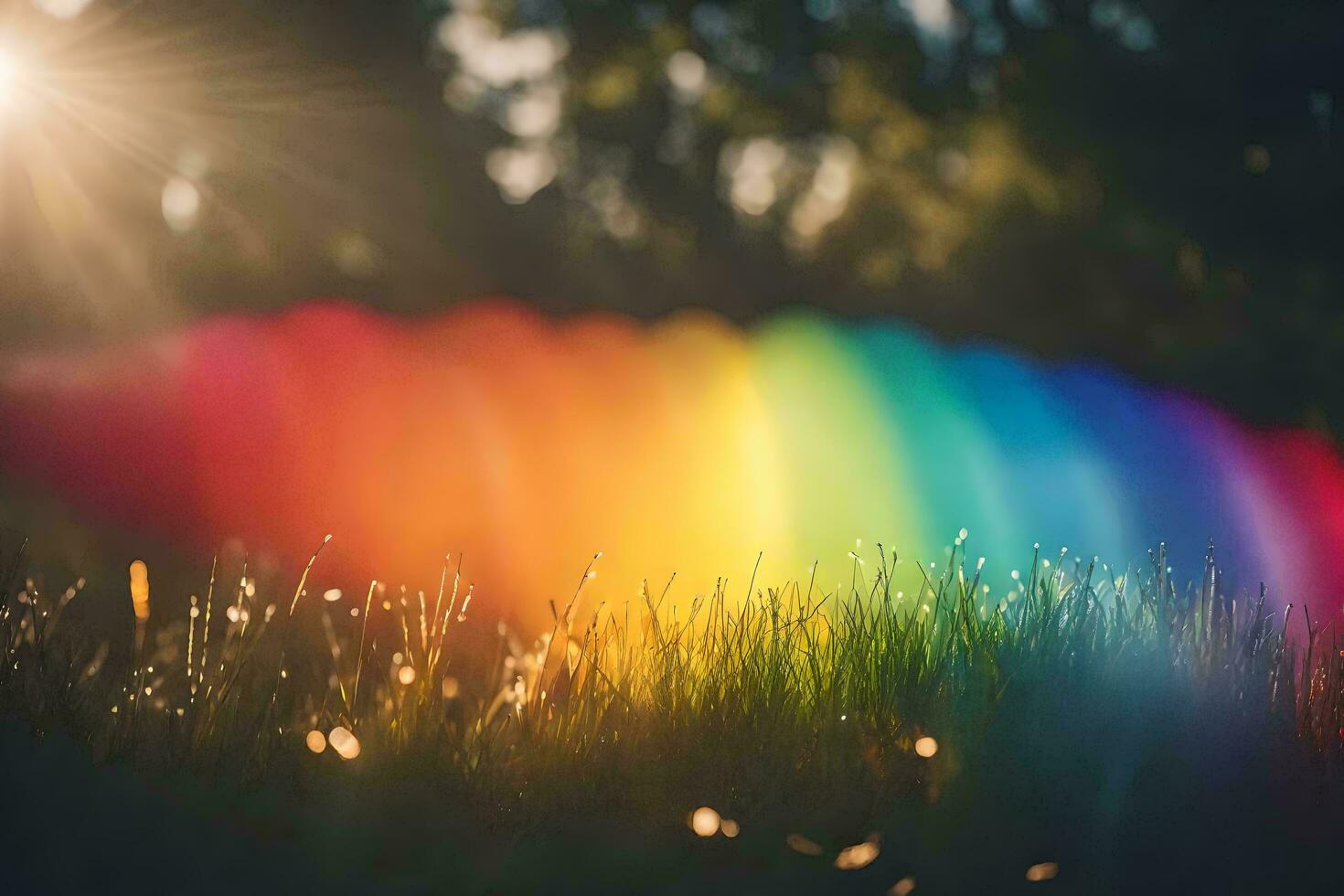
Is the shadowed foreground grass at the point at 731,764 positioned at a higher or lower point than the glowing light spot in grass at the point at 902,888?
higher

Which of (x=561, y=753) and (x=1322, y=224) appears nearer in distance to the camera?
(x=561, y=753)

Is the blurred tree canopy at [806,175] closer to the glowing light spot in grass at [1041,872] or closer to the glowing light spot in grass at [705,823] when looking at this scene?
the glowing light spot in grass at [705,823]

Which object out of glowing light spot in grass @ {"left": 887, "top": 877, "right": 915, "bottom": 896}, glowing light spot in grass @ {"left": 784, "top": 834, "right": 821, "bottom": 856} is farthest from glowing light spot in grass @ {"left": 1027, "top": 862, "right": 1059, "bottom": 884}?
glowing light spot in grass @ {"left": 784, "top": 834, "right": 821, "bottom": 856}

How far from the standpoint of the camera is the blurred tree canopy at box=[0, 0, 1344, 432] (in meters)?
7.44

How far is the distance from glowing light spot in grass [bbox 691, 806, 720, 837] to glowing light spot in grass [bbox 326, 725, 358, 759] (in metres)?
0.71

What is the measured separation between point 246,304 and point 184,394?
1.54 metres

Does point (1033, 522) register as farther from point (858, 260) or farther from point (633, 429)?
point (858, 260)

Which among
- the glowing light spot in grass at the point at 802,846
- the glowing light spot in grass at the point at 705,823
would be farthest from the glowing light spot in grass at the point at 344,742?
the glowing light spot in grass at the point at 802,846

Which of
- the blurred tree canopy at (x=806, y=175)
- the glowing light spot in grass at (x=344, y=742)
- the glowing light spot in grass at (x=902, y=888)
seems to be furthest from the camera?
the blurred tree canopy at (x=806, y=175)

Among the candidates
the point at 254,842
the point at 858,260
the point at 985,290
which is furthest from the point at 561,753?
the point at 858,260

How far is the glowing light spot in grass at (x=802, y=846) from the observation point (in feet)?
7.02

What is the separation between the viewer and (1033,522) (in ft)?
24.8

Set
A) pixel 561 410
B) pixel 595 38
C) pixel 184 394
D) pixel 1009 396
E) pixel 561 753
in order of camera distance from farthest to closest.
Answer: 1. pixel 595 38
2. pixel 1009 396
3. pixel 561 410
4. pixel 184 394
5. pixel 561 753

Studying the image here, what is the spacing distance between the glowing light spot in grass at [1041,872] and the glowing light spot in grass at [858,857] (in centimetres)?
30
